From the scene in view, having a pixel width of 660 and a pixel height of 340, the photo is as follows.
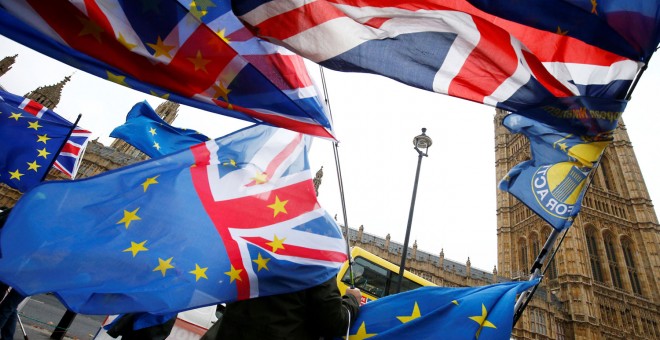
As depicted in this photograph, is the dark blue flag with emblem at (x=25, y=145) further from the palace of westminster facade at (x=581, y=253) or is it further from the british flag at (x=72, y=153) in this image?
the palace of westminster facade at (x=581, y=253)

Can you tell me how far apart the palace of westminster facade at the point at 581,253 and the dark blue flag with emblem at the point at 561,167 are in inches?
1218

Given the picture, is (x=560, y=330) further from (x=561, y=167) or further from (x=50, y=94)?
(x=50, y=94)

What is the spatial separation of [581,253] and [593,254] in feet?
11.3

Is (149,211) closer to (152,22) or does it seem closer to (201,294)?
(201,294)

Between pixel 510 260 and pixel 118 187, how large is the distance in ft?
161

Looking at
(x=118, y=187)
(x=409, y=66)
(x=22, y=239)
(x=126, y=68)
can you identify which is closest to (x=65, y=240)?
(x=22, y=239)

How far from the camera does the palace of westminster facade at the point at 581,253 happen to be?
33.5 metres

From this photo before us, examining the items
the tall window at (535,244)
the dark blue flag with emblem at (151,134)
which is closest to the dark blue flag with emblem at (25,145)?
the dark blue flag with emblem at (151,134)

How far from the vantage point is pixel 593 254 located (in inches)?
1535

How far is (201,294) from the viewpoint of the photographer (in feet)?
7.75

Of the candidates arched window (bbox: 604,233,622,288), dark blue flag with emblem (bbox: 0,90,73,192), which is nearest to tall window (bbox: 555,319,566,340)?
arched window (bbox: 604,233,622,288)

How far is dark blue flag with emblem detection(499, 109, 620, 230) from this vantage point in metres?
2.64

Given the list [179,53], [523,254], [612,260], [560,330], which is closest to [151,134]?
[179,53]

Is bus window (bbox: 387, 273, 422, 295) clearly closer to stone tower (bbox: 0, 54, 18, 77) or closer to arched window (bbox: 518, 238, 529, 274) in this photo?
arched window (bbox: 518, 238, 529, 274)
